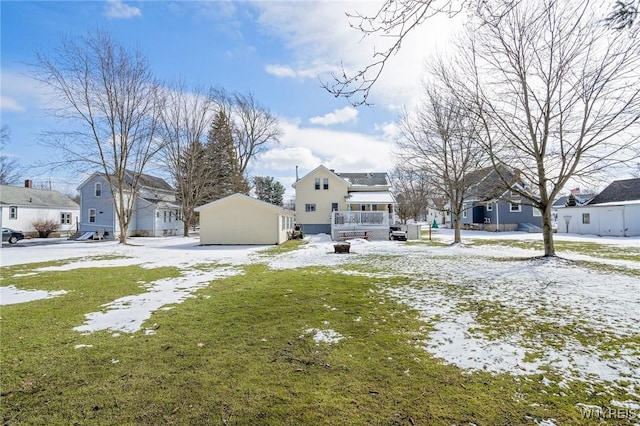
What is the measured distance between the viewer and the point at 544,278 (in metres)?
8.74

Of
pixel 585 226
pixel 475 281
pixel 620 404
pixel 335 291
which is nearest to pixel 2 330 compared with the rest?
pixel 335 291

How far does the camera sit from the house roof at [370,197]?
29225 mm

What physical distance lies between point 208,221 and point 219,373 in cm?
2012

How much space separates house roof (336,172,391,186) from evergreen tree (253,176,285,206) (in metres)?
14.3

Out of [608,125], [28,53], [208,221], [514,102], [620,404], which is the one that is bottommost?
[620,404]

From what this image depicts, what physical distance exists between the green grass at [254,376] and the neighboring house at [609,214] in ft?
94.0

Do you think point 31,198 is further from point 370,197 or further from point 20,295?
point 370,197

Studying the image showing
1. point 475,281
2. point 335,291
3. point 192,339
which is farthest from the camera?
point 475,281

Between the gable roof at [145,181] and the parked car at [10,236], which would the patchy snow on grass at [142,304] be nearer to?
the gable roof at [145,181]

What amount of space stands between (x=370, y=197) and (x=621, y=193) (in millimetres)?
23056

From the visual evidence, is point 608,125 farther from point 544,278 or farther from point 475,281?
point 475,281

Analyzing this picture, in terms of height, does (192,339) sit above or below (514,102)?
below

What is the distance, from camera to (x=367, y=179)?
36656mm

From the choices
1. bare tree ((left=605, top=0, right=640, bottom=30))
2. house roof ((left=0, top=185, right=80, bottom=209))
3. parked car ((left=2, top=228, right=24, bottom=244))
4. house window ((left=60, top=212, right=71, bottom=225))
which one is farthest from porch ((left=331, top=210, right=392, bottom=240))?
house window ((left=60, top=212, right=71, bottom=225))
